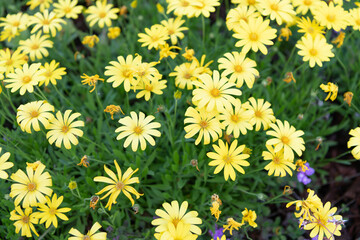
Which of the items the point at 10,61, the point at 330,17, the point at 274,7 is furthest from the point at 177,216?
the point at 330,17

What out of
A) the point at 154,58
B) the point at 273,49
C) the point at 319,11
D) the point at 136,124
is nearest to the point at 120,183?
the point at 136,124

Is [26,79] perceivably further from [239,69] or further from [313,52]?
[313,52]

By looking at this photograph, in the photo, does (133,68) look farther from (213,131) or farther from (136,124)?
(213,131)

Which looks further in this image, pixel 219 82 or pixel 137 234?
pixel 137 234

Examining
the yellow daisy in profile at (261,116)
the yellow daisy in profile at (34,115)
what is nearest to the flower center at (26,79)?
the yellow daisy in profile at (34,115)

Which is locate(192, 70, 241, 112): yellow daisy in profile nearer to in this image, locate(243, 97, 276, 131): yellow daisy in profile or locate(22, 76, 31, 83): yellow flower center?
locate(243, 97, 276, 131): yellow daisy in profile

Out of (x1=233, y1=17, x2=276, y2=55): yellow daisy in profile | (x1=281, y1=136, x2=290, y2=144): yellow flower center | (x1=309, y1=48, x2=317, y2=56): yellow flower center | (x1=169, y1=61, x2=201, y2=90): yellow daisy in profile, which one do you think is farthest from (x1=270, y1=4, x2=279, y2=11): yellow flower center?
(x1=281, y1=136, x2=290, y2=144): yellow flower center

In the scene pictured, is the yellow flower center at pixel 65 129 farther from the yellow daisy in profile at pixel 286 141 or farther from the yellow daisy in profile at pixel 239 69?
the yellow daisy in profile at pixel 286 141
